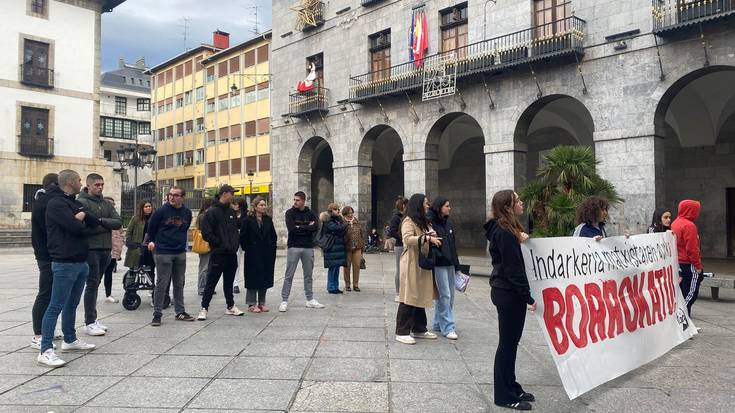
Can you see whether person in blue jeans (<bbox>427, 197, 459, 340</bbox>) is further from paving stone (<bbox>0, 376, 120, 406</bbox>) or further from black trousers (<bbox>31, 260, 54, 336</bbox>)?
black trousers (<bbox>31, 260, 54, 336</bbox>)

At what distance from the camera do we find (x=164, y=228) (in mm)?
7477

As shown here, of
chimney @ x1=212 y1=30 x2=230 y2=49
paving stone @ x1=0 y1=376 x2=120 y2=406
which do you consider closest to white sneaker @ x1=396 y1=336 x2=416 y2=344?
paving stone @ x1=0 y1=376 x2=120 y2=406

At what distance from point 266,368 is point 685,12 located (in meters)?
14.0

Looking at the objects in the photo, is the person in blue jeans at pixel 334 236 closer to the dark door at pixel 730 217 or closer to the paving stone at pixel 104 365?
the paving stone at pixel 104 365

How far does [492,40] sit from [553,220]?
8043 millimetres

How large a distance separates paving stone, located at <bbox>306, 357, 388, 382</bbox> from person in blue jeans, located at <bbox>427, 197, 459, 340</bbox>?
1.37 metres

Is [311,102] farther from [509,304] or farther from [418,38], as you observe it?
[509,304]

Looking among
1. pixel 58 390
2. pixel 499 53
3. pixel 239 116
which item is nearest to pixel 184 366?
pixel 58 390

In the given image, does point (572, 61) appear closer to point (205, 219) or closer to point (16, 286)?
point (205, 219)

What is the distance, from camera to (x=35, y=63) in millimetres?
31891

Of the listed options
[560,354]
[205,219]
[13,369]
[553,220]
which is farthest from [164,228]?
[553,220]

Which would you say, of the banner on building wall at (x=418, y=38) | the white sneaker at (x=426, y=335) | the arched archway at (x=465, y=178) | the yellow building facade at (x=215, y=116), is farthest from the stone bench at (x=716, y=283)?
the yellow building facade at (x=215, y=116)

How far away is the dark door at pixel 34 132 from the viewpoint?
31.1 meters

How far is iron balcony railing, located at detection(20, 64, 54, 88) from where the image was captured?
3128 cm
